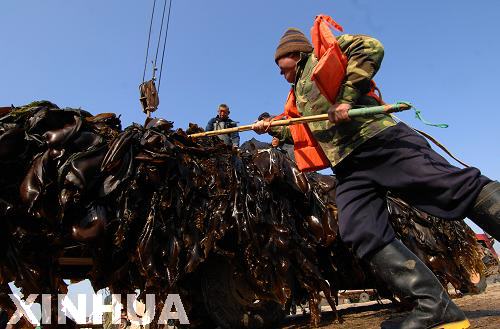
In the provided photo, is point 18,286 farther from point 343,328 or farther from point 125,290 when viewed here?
point 343,328

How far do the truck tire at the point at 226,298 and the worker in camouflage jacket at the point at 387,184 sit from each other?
1.51 metres

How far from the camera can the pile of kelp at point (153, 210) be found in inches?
108

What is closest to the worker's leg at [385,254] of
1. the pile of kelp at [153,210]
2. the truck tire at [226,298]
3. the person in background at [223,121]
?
the pile of kelp at [153,210]

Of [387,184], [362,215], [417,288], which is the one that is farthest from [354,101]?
[417,288]

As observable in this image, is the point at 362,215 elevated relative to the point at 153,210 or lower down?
lower down

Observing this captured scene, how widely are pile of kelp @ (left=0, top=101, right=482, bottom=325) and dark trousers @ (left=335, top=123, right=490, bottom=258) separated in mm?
1231

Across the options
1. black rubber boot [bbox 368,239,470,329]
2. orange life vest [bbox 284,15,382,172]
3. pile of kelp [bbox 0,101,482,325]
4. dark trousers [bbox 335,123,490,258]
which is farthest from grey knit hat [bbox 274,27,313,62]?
black rubber boot [bbox 368,239,470,329]

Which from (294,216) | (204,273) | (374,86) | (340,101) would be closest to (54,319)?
(204,273)

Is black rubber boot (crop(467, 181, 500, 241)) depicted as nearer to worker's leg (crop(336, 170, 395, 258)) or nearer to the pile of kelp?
worker's leg (crop(336, 170, 395, 258))

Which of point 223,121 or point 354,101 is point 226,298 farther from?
point 223,121

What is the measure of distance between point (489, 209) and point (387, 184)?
46 centimetres

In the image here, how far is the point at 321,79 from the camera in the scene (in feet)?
7.54

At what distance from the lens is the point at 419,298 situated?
2.00 m

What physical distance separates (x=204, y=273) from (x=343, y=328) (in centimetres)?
116
